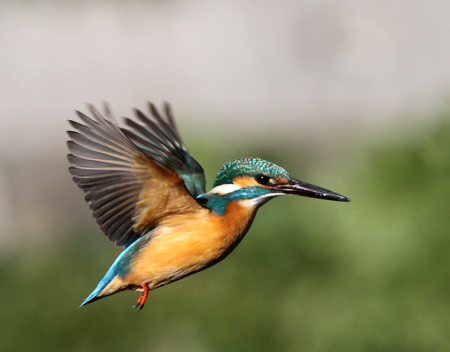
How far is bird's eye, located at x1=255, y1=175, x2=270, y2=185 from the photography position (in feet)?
4.06

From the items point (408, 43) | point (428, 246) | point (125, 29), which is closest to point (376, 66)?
point (408, 43)

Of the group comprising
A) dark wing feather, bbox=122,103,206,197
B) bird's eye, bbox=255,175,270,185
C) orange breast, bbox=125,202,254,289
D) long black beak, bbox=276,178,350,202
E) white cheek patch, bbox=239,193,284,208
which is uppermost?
dark wing feather, bbox=122,103,206,197

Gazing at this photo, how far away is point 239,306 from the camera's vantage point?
9.17 ft

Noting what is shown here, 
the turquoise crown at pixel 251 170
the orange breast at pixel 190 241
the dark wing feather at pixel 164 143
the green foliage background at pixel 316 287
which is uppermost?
the dark wing feather at pixel 164 143

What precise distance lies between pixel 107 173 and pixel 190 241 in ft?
0.60

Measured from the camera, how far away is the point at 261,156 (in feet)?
11.5

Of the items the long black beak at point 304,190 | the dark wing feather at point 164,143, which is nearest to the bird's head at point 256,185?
the long black beak at point 304,190

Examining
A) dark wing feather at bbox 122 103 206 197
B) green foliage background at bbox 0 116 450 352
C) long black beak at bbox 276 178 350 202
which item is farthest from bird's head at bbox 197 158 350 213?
green foliage background at bbox 0 116 450 352

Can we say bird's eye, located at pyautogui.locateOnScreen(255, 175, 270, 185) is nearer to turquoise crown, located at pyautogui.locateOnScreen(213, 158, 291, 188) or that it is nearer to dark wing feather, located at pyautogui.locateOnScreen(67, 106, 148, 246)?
turquoise crown, located at pyautogui.locateOnScreen(213, 158, 291, 188)

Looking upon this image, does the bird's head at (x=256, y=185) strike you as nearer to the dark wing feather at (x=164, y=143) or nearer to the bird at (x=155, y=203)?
the bird at (x=155, y=203)

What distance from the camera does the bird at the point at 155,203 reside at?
121cm

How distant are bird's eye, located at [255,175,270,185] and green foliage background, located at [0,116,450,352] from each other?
4.91 feet

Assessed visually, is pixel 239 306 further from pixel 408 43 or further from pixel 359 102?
pixel 408 43

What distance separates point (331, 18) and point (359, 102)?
2.60 feet
